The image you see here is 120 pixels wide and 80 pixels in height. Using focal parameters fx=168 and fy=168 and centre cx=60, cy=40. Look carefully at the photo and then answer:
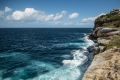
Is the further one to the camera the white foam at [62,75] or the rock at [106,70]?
the white foam at [62,75]

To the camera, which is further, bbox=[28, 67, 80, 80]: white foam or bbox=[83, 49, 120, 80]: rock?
bbox=[28, 67, 80, 80]: white foam

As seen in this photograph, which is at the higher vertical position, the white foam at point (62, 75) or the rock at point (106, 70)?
the rock at point (106, 70)

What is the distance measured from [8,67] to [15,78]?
9722 millimetres

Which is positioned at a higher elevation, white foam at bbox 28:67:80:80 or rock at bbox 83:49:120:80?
rock at bbox 83:49:120:80

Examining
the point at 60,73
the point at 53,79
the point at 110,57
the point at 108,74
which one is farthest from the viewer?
the point at 60,73

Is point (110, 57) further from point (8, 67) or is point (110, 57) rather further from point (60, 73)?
point (8, 67)

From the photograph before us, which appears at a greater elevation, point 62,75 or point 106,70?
point 106,70

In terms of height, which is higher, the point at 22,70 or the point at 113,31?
the point at 113,31

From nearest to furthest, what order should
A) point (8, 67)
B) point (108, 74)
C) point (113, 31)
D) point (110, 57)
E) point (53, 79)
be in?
point (108, 74)
point (110, 57)
point (53, 79)
point (8, 67)
point (113, 31)

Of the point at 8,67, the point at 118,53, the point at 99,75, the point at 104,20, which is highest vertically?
the point at 104,20

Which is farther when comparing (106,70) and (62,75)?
(62,75)

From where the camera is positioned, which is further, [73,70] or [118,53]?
[73,70]

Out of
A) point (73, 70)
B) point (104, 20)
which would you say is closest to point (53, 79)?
point (73, 70)

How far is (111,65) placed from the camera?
70.1ft
